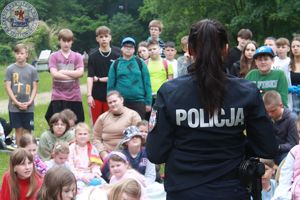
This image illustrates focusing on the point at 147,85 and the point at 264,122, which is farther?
the point at 147,85

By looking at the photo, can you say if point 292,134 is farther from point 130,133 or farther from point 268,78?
point 130,133

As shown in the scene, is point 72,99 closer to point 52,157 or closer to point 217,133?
point 52,157

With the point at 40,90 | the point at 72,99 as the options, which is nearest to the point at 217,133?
the point at 72,99

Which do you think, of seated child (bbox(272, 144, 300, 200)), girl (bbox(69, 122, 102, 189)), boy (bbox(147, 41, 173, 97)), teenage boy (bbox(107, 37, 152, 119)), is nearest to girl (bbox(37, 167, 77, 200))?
seated child (bbox(272, 144, 300, 200))

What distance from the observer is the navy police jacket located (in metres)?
3.25

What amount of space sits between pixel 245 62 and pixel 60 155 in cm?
301

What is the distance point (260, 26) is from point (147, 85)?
597 inches

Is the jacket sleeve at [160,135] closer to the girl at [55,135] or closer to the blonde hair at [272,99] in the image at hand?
the blonde hair at [272,99]

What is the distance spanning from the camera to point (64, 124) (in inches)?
311

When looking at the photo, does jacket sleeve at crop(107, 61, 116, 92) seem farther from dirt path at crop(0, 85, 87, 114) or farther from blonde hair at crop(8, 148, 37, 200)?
dirt path at crop(0, 85, 87, 114)

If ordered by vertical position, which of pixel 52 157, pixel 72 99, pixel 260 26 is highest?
pixel 260 26

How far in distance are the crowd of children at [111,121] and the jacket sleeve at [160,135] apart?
123 centimetres

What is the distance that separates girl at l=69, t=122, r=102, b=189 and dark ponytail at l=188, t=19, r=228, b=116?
424cm

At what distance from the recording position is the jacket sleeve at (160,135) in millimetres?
3291
